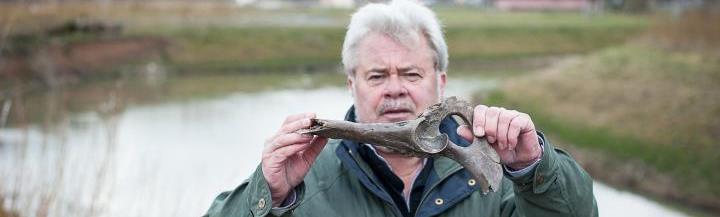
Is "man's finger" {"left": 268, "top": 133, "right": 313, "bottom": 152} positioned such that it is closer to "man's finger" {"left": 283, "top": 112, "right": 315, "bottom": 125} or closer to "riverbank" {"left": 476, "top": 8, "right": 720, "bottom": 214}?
"man's finger" {"left": 283, "top": 112, "right": 315, "bottom": 125}

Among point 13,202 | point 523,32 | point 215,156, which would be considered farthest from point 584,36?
point 13,202

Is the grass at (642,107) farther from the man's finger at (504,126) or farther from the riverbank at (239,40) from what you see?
the riverbank at (239,40)

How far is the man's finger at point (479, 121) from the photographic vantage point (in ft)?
8.89

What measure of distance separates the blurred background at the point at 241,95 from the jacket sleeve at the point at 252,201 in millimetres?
1263

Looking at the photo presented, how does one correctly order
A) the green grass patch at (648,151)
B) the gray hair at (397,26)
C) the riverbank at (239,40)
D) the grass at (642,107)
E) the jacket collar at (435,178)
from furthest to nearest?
the riverbank at (239,40)
the grass at (642,107)
the green grass patch at (648,151)
the gray hair at (397,26)
the jacket collar at (435,178)

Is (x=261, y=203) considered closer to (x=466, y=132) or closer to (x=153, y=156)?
(x=466, y=132)

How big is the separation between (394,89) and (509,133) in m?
0.52

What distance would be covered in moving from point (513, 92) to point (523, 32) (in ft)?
75.1

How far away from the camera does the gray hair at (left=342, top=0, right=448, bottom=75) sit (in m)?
3.09

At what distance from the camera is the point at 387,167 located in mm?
3074

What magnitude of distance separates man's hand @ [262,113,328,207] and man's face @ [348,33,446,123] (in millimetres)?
281

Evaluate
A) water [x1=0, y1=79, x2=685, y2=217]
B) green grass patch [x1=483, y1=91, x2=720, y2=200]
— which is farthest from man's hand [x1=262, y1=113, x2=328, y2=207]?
green grass patch [x1=483, y1=91, x2=720, y2=200]

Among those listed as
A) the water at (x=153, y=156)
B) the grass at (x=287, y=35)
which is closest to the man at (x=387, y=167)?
the water at (x=153, y=156)

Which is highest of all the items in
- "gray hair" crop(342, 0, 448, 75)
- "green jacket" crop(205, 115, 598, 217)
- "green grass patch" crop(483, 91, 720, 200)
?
"gray hair" crop(342, 0, 448, 75)
